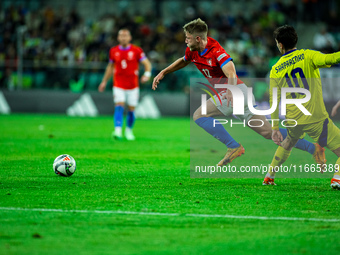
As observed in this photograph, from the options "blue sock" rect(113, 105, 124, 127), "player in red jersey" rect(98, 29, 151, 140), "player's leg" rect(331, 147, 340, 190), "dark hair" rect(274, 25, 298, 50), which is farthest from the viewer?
"player in red jersey" rect(98, 29, 151, 140)

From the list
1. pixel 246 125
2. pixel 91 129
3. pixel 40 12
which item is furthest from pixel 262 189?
pixel 40 12

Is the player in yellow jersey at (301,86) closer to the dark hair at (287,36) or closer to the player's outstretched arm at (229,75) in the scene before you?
the dark hair at (287,36)

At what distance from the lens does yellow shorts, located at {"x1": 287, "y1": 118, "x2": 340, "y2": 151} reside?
7227 millimetres

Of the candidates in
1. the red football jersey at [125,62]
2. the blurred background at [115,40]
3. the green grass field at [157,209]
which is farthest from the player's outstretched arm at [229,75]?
the blurred background at [115,40]

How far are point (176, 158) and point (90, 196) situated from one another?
449 cm

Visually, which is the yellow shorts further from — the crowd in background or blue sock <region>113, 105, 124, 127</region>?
the crowd in background

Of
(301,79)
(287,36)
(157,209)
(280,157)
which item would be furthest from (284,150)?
(157,209)

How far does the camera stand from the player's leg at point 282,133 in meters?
7.83

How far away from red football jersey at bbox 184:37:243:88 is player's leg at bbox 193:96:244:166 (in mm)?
387

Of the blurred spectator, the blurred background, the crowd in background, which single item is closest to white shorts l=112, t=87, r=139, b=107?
the blurred background

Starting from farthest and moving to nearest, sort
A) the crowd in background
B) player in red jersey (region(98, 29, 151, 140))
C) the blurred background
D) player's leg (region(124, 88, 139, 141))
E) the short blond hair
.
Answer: the crowd in background < the blurred background < player's leg (region(124, 88, 139, 141)) < player in red jersey (region(98, 29, 151, 140)) < the short blond hair

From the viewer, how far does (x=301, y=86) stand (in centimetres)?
723

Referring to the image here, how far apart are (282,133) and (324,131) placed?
0.60 metres

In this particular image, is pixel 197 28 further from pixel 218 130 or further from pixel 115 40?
pixel 115 40
